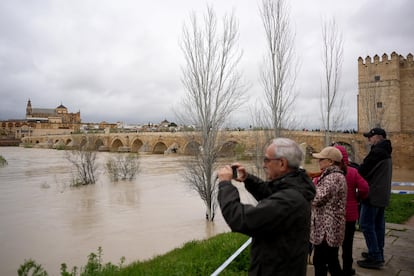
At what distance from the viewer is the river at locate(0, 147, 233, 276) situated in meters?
7.64

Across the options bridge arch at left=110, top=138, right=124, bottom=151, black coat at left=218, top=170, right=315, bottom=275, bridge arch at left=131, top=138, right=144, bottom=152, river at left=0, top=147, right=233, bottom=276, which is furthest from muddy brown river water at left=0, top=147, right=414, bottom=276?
bridge arch at left=110, top=138, right=124, bottom=151

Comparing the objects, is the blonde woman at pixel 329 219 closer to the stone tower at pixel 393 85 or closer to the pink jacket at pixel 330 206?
the pink jacket at pixel 330 206

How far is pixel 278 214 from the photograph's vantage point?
1681mm

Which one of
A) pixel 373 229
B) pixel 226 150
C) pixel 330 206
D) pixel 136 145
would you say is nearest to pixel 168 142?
pixel 136 145

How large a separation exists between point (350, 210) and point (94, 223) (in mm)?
8774

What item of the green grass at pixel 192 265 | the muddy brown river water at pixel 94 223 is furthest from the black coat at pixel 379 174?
the muddy brown river water at pixel 94 223

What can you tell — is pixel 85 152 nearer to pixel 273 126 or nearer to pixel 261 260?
pixel 273 126

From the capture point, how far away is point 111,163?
2116 cm

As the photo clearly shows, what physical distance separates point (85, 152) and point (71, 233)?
1079 cm

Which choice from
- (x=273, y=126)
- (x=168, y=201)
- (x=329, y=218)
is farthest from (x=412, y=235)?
(x=168, y=201)

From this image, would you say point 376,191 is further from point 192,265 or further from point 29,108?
point 29,108

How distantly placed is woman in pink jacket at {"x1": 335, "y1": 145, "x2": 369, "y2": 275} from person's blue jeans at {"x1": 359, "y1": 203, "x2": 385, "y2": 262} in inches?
20.5

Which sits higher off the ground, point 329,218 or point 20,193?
point 329,218

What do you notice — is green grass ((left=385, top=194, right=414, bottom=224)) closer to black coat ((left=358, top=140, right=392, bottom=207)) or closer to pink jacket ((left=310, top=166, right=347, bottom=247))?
black coat ((left=358, top=140, right=392, bottom=207))
